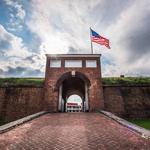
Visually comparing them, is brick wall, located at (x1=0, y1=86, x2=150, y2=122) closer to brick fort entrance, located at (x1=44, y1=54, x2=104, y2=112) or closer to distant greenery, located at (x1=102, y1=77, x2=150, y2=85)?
distant greenery, located at (x1=102, y1=77, x2=150, y2=85)

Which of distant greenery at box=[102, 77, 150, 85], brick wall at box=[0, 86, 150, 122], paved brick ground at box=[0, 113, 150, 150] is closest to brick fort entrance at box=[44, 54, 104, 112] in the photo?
brick wall at box=[0, 86, 150, 122]

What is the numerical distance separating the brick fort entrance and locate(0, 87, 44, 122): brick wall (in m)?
0.98

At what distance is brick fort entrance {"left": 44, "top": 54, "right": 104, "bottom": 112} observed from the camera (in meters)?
13.5

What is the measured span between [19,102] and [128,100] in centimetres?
1023

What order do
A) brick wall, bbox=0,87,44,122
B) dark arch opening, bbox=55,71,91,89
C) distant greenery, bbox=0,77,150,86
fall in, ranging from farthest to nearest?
distant greenery, bbox=0,77,150,86
dark arch opening, bbox=55,71,91,89
brick wall, bbox=0,87,44,122

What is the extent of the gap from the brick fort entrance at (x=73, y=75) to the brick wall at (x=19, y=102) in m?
0.98

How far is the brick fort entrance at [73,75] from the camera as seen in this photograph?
1351cm

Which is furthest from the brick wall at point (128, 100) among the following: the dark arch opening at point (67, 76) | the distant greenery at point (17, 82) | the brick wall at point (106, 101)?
the distant greenery at point (17, 82)

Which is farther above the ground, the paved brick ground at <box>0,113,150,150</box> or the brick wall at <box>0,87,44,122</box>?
the brick wall at <box>0,87,44,122</box>

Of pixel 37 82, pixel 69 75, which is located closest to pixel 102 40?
pixel 69 75

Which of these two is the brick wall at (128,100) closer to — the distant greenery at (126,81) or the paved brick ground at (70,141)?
the distant greenery at (126,81)

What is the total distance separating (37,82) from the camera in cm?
1482

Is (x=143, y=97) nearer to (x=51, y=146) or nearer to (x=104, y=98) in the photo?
(x=104, y=98)

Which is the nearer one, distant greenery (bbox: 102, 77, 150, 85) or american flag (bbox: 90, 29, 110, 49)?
distant greenery (bbox: 102, 77, 150, 85)
